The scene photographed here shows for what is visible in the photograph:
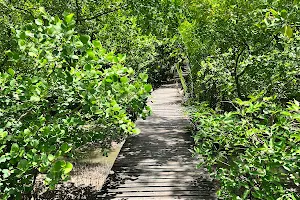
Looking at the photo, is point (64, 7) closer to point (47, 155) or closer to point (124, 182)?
point (124, 182)

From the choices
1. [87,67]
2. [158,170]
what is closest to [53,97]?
[87,67]

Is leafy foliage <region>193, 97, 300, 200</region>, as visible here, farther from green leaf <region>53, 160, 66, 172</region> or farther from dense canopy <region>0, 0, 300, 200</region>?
green leaf <region>53, 160, 66, 172</region>

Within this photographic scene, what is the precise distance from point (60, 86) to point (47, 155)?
1.77ft

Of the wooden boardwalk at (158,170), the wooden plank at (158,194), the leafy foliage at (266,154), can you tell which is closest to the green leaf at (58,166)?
the leafy foliage at (266,154)

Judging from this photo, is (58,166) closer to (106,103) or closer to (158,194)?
(106,103)

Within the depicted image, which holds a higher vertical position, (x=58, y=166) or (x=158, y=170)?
(x=58, y=166)

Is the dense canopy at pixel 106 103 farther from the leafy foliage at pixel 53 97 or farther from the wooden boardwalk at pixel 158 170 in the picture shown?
the wooden boardwalk at pixel 158 170

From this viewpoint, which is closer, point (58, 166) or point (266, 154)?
point (58, 166)

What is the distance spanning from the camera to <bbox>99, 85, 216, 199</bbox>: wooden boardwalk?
4660 mm

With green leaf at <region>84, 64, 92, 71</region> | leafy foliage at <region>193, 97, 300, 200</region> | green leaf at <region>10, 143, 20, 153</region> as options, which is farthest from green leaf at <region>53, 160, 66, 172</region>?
leafy foliage at <region>193, 97, 300, 200</region>

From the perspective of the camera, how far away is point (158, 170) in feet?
17.9

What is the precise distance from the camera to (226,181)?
7.48 ft

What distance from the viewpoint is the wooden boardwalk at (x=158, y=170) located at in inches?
183

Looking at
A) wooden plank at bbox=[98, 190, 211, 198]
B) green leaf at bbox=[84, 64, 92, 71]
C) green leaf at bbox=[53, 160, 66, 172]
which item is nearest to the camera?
green leaf at bbox=[53, 160, 66, 172]
